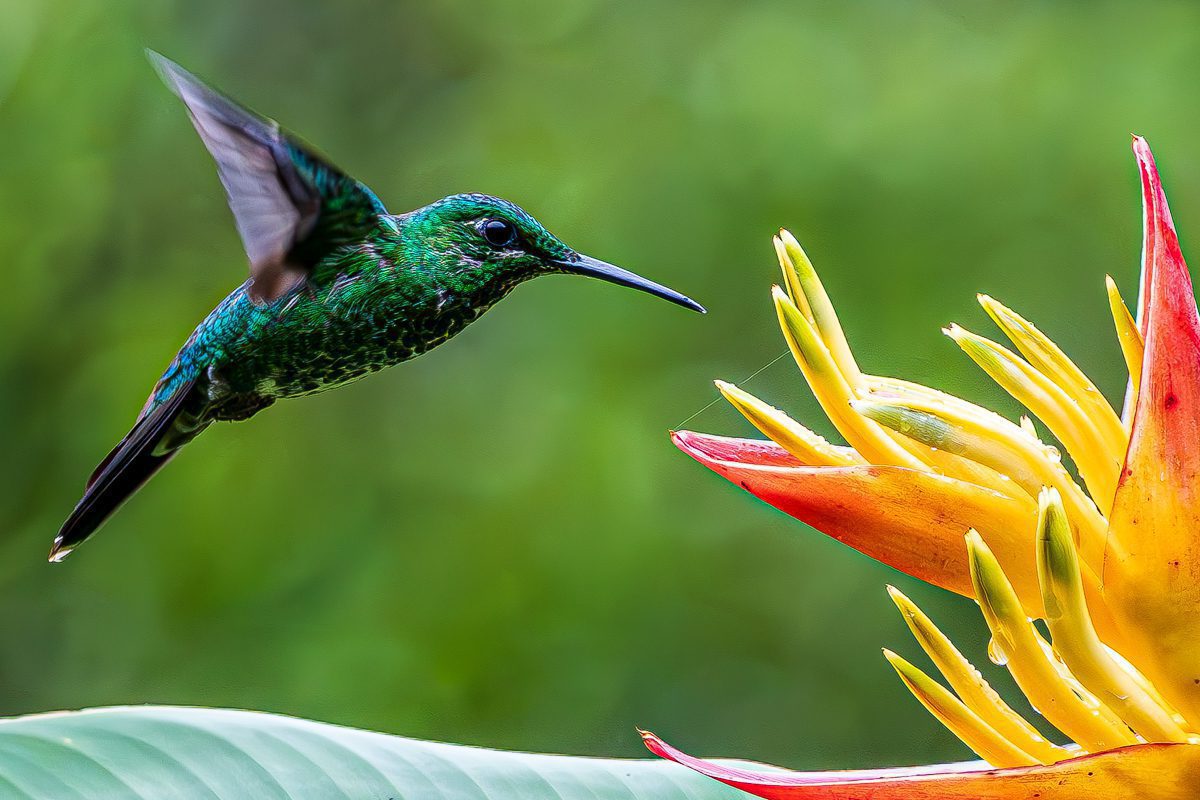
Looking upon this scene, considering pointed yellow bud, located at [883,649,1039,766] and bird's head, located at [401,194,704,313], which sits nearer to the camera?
pointed yellow bud, located at [883,649,1039,766]

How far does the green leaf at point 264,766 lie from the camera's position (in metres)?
0.86

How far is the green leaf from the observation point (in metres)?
0.86

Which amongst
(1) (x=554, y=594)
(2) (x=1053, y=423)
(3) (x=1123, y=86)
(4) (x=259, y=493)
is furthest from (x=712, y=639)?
(2) (x=1053, y=423)

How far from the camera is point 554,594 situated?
2480 mm

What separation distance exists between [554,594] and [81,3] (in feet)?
4.91

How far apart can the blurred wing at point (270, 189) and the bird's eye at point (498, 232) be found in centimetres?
12

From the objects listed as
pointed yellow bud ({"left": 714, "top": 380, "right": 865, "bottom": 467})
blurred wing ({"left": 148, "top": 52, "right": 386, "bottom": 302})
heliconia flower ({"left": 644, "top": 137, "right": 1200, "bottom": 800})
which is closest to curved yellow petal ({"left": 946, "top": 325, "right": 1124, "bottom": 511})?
heliconia flower ({"left": 644, "top": 137, "right": 1200, "bottom": 800})

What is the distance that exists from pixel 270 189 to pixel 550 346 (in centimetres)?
168

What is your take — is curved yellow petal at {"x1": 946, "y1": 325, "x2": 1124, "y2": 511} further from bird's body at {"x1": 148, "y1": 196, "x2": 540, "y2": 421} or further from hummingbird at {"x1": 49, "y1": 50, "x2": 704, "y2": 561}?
bird's body at {"x1": 148, "y1": 196, "x2": 540, "y2": 421}

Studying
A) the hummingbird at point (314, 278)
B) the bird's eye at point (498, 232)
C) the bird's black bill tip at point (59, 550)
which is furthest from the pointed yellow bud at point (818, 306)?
the bird's black bill tip at point (59, 550)

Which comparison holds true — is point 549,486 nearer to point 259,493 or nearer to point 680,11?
point 259,493

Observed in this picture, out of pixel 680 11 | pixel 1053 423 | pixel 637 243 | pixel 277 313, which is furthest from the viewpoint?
pixel 680 11

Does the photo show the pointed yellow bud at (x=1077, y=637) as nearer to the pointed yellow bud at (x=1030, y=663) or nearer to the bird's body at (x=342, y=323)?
the pointed yellow bud at (x=1030, y=663)

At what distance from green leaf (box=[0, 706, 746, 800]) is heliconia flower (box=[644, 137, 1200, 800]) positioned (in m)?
0.29
